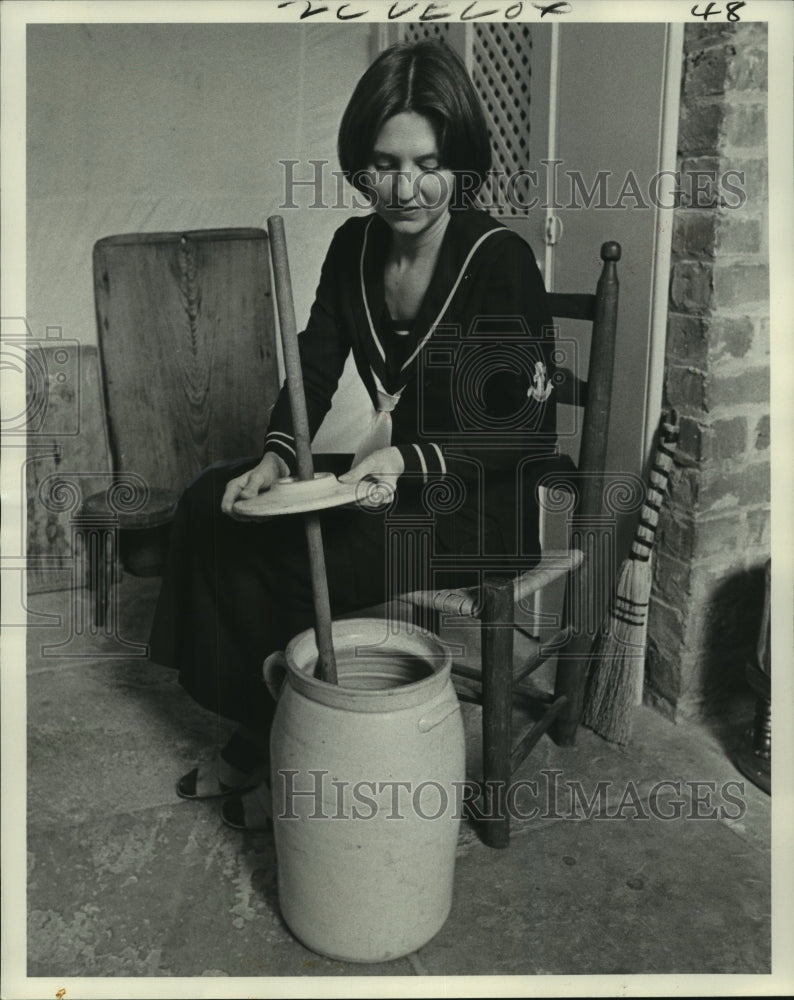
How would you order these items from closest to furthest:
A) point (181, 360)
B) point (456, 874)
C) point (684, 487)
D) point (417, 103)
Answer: point (417, 103) < point (456, 874) < point (684, 487) < point (181, 360)

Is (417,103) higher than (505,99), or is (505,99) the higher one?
(505,99)

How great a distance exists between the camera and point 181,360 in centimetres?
274

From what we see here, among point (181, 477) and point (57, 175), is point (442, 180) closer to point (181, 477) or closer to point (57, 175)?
point (57, 175)

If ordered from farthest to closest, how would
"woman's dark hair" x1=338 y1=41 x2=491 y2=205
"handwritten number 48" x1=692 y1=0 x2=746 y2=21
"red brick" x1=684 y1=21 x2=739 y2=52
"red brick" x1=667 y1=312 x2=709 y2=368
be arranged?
"red brick" x1=667 y1=312 x2=709 y2=368, "red brick" x1=684 y1=21 x2=739 y2=52, "woman's dark hair" x1=338 y1=41 x2=491 y2=205, "handwritten number 48" x1=692 y1=0 x2=746 y2=21

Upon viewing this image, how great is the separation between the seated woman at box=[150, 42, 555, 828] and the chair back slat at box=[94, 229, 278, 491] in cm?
58

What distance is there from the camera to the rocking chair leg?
1.93 metres

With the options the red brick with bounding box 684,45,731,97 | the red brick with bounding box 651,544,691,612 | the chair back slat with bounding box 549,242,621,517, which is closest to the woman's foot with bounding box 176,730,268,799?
the chair back slat with bounding box 549,242,621,517

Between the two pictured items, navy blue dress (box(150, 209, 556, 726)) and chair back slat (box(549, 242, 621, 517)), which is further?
chair back slat (box(549, 242, 621, 517))

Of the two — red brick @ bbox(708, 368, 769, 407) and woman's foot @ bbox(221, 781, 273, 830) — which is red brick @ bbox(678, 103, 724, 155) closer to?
red brick @ bbox(708, 368, 769, 407)

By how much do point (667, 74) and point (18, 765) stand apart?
182 centimetres

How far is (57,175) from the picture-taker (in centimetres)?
232

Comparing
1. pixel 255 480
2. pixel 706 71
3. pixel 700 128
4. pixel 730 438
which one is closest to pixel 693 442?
pixel 730 438

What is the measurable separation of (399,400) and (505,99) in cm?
77

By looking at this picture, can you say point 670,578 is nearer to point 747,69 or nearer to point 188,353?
point 747,69
